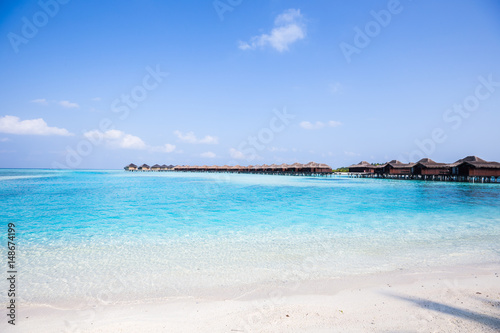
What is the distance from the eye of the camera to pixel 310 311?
354cm

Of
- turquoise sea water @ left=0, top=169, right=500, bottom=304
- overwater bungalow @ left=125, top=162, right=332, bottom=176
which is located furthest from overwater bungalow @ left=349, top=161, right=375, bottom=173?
turquoise sea water @ left=0, top=169, right=500, bottom=304

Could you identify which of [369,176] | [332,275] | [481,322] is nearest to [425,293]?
[481,322]

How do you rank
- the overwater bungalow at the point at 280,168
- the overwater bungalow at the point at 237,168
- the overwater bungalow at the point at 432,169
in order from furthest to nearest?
the overwater bungalow at the point at 237,168, the overwater bungalow at the point at 280,168, the overwater bungalow at the point at 432,169

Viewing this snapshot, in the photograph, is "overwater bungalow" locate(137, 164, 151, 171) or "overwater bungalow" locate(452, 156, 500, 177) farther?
"overwater bungalow" locate(137, 164, 151, 171)

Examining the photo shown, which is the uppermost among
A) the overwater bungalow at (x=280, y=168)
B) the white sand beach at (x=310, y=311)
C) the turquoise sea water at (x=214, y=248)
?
the overwater bungalow at (x=280, y=168)

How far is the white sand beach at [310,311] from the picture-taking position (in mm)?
3154

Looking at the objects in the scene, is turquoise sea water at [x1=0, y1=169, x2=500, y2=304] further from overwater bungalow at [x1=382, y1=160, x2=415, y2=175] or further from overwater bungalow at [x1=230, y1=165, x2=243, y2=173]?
overwater bungalow at [x1=230, y1=165, x2=243, y2=173]

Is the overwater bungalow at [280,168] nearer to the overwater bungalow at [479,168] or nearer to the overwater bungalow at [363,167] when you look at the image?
the overwater bungalow at [363,167]

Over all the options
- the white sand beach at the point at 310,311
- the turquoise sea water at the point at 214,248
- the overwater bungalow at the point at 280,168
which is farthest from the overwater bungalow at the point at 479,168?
the white sand beach at the point at 310,311

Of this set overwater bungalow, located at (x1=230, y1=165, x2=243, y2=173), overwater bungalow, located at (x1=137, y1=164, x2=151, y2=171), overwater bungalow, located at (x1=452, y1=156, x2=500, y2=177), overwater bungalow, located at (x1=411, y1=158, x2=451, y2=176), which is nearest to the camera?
overwater bungalow, located at (x1=452, y1=156, x2=500, y2=177)

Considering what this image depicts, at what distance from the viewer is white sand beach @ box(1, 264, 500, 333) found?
124 inches

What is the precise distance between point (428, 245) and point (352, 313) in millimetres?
4956

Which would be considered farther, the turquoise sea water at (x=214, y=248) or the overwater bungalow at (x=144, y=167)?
the overwater bungalow at (x=144, y=167)

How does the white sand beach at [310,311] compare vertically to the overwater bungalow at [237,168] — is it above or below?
below
